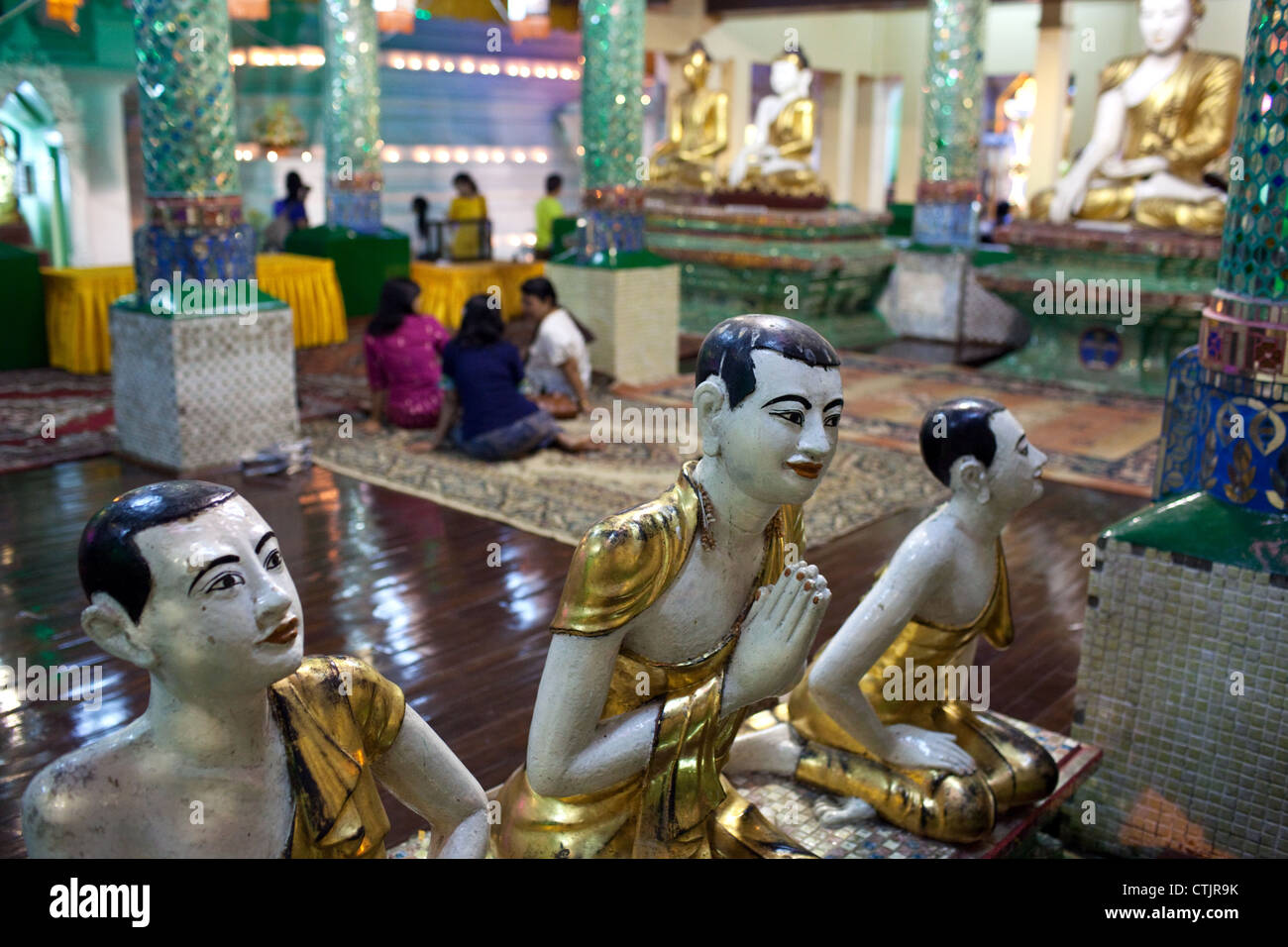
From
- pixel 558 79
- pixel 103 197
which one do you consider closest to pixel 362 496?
pixel 103 197

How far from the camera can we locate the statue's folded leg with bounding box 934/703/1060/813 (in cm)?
233

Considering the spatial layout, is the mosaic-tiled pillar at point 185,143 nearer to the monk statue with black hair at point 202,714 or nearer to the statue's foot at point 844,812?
the statue's foot at point 844,812

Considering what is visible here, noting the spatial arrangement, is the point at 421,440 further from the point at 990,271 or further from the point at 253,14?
the point at 253,14

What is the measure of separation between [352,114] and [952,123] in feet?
15.6

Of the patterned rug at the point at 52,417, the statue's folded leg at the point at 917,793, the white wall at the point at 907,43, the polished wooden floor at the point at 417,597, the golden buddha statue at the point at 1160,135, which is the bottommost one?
the polished wooden floor at the point at 417,597

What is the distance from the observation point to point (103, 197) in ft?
36.2

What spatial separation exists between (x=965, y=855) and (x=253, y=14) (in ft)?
30.4

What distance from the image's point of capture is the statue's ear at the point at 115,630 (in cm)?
135

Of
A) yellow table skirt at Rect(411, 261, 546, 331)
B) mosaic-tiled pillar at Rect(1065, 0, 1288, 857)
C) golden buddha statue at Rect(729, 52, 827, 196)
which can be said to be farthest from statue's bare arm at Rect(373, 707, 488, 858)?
golden buddha statue at Rect(729, 52, 827, 196)

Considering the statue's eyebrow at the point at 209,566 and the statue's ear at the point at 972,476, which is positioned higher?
the statue's eyebrow at the point at 209,566

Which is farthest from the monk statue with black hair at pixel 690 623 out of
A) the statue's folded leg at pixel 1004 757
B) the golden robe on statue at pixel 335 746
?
the statue's folded leg at pixel 1004 757

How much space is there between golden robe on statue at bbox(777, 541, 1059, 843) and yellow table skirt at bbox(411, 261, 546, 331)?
23.1ft

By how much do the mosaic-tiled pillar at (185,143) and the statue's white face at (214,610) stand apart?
417cm

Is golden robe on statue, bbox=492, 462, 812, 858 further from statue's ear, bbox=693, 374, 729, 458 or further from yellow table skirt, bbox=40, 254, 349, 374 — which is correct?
yellow table skirt, bbox=40, 254, 349, 374
